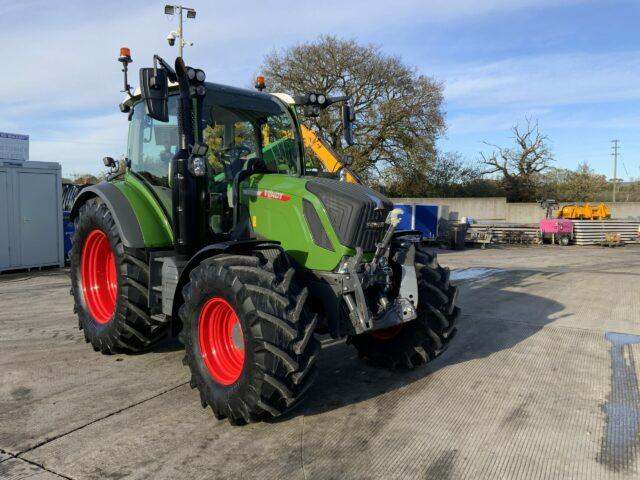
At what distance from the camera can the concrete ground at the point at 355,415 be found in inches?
124

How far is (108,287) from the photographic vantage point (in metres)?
5.67

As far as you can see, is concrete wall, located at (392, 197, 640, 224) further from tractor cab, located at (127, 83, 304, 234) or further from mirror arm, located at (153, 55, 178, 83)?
mirror arm, located at (153, 55, 178, 83)

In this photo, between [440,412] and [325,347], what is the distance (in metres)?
1.81

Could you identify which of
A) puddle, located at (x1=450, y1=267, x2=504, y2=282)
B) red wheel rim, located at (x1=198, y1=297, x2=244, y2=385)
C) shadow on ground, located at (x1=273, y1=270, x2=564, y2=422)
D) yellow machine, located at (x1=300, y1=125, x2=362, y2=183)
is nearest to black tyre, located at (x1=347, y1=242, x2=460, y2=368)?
shadow on ground, located at (x1=273, y1=270, x2=564, y2=422)

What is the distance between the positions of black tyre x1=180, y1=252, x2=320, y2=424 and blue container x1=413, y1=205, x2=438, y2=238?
16874mm

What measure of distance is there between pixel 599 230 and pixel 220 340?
73.2 feet

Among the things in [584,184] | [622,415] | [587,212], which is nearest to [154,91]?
[622,415]

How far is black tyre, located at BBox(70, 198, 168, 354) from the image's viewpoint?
479 centimetres

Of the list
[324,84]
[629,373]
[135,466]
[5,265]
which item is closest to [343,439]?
[135,466]

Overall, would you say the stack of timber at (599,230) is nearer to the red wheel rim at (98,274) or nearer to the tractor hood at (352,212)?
the tractor hood at (352,212)

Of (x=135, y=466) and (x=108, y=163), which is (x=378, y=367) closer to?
(x=135, y=466)

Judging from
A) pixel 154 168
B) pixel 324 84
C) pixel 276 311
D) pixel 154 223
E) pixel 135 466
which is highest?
pixel 324 84

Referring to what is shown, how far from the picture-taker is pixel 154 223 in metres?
4.89

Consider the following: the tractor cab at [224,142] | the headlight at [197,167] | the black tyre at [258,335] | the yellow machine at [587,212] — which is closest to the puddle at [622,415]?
the black tyre at [258,335]
